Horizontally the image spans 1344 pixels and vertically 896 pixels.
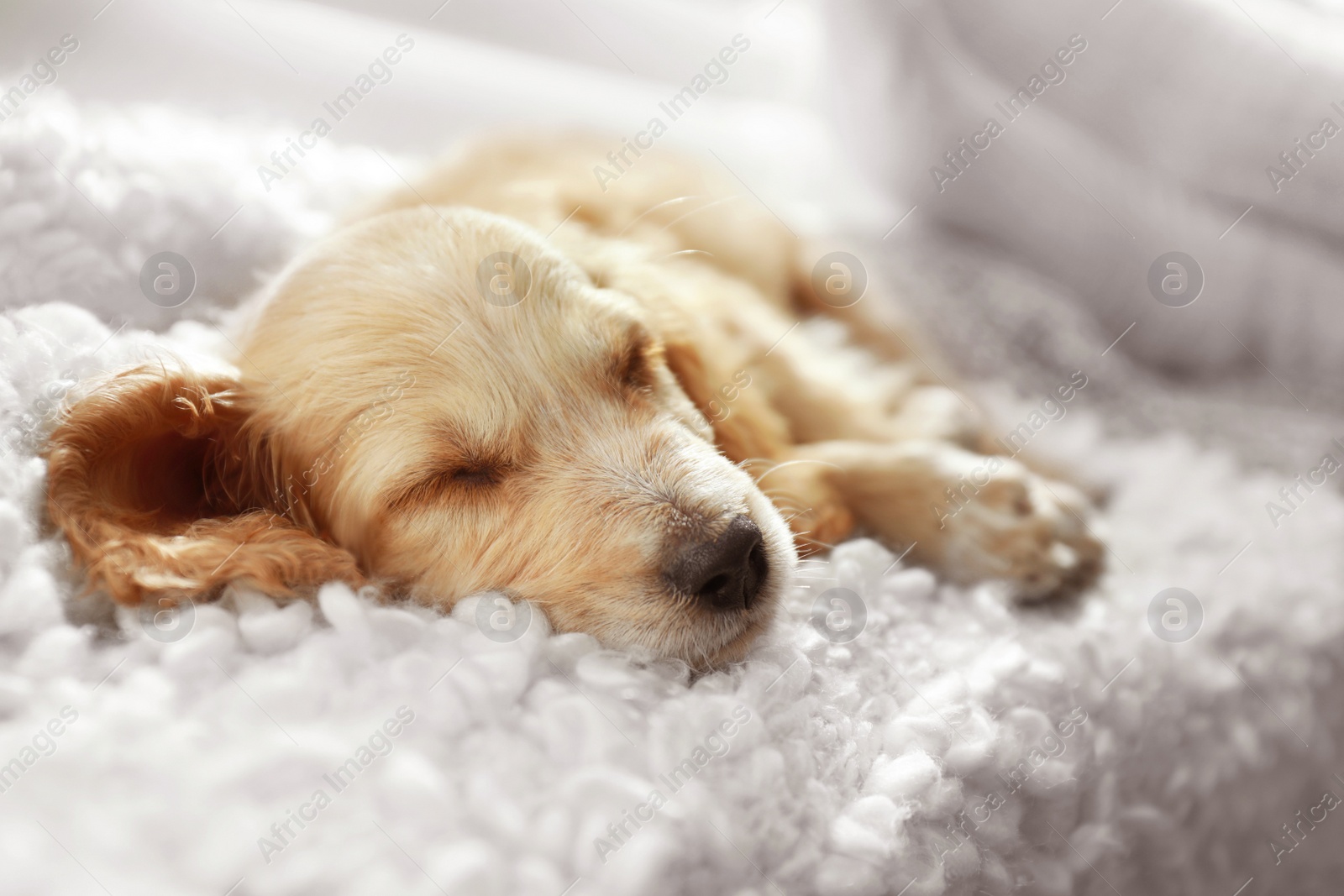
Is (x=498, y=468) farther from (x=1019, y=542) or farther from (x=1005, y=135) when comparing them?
(x=1005, y=135)

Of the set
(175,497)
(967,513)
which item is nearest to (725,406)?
(967,513)

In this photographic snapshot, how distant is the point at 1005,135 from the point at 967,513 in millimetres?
1032

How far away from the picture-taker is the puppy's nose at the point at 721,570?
123 cm

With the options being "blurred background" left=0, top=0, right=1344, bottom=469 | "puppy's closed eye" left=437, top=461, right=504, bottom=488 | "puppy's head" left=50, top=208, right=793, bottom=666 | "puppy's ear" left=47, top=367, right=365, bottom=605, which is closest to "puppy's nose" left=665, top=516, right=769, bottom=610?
"puppy's head" left=50, top=208, right=793, bottom=666

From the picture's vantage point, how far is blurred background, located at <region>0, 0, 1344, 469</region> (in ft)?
6.29

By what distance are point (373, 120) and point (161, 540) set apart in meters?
1.69

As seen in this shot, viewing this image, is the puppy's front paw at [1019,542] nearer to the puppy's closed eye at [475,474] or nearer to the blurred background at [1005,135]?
the blurred background at [1005,135]

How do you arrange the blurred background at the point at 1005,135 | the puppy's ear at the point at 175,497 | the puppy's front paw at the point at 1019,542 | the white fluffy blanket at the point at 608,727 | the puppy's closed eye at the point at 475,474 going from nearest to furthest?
the white fluffy blanket at the point at 608,727 < the puppy's ear at the point at 175,497 < the puppy's closed eye at the point at 475,474 < the puppy's front paw at the point at 1019,542 < the blurred background at the point at 1005,135

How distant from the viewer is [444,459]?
4.34ft

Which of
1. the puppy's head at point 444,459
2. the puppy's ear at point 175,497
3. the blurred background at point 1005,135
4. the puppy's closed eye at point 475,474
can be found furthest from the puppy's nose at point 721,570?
the blurred background at point 1005,135

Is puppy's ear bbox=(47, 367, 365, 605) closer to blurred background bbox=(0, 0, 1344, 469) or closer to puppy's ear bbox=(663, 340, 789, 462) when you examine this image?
blurred background bbox=(0, 0, 1344, 469)

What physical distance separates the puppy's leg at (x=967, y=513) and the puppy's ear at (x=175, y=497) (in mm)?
895

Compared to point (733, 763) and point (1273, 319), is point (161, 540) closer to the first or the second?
point (733, 763)

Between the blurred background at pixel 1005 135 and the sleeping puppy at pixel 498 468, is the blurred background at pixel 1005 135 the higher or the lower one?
the higher one
